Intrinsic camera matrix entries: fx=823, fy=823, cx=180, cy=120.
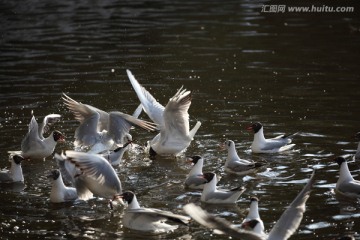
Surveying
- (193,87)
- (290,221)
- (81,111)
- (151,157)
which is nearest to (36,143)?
(81,111)

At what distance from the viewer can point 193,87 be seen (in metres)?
18.4

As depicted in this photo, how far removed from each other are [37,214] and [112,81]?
7.71 m

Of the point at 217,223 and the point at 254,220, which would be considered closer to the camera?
the point at 217,223

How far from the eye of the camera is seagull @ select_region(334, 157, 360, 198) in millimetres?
11789

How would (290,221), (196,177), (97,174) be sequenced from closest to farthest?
(290,221) → (97,174) → (196,177)

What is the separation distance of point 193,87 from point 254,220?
861cm

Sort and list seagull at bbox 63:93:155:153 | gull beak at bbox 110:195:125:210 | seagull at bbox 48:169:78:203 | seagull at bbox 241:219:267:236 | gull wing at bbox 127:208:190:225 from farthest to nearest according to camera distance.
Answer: seagull at bbox 63:93:155:153 → seagull at bbox 48:169:78:203 → gull beak at bbox 110:195:125:210 → gull wing at bbox 127:208:190:225 → seagull at bbox 241:219:267:236

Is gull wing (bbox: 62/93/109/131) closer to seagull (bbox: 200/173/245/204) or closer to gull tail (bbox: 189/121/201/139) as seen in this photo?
gull tail (bbox: 189/121/201/139)

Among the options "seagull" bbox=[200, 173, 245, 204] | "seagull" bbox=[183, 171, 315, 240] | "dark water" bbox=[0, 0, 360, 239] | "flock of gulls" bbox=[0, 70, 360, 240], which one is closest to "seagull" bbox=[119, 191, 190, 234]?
"flock of gulls" bbox=[0, 70, 360, 240]

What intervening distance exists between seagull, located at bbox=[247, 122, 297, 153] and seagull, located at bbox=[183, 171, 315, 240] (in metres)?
4.25

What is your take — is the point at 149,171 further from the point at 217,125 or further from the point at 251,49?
the point at 251,49

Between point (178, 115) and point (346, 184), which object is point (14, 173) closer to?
point (178, 115)

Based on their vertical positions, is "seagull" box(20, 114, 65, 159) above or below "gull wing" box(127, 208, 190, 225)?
below

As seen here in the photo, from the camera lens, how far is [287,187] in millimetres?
12266
